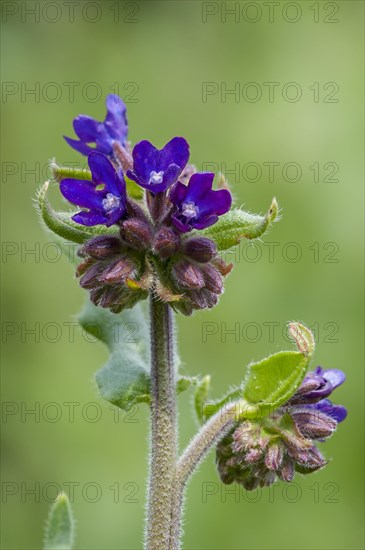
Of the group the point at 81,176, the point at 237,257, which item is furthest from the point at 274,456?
the point at 237,257

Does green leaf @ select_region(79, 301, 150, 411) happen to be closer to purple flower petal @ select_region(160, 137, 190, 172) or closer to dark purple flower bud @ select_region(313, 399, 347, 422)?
dark purple flower bud @ select_region(313, 399, 347, 422)

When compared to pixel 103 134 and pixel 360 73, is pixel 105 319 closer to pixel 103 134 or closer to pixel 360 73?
pixel 103 134

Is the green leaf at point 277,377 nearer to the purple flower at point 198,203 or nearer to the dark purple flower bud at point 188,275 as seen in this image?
the dark purple flower bud at point 188,275

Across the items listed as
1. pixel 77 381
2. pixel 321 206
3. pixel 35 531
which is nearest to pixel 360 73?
pixel 321 206

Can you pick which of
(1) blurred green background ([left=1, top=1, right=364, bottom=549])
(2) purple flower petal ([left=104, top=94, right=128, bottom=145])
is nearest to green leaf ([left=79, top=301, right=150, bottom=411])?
(2) purple flower petal ([left=104, top=94, right=128, bottom=145])

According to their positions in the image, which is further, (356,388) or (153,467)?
(356,388)

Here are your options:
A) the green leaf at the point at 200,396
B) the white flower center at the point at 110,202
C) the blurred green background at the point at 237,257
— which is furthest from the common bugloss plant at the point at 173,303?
the blurred green background at the point at 237,257
